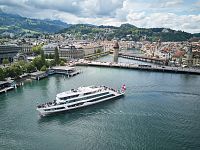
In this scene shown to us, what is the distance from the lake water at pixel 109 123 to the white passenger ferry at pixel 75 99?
91cm

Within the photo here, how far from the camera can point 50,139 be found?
83.7ft

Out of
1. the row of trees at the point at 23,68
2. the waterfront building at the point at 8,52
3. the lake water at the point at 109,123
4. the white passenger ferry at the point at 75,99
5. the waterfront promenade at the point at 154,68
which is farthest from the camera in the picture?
the waterfront building at the point at 8,52

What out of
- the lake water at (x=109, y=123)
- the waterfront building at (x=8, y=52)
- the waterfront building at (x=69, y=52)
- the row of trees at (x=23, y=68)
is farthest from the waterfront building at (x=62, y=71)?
the waterfront building at (x=69, y=52)

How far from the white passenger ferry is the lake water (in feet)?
2.97

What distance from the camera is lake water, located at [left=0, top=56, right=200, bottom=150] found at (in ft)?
81.5

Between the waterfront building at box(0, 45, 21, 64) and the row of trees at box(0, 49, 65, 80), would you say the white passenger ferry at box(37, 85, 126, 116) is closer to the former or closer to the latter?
the row of trees at box(0, 49, 65, 80)

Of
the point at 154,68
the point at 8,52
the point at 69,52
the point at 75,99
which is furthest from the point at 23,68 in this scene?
the point at 154,68

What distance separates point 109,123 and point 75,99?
7.29m

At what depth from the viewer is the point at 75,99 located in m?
34.7

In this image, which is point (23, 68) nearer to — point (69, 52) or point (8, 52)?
point (8, 52)

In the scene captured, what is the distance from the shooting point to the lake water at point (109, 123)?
24.8 meters

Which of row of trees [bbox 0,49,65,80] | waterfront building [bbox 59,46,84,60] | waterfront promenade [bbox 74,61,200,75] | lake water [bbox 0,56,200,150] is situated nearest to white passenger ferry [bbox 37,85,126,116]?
lake water [bbox 0,56,200,150]

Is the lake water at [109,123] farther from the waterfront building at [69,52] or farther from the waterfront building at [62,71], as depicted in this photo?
the waterfront building at [69,52]

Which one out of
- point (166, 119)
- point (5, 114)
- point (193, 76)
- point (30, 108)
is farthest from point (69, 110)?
point (193, 76)
